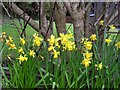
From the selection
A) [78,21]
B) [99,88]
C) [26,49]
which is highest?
[78,21]

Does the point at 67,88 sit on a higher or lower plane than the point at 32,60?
lower

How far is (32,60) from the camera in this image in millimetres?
1896

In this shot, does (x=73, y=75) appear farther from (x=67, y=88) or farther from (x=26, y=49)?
(x=26, y=49)

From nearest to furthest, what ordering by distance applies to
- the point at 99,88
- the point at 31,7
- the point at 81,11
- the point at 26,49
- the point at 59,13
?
the point at 99,88, the point at 26,49, the point at 81,11, the point at 59,13, the point at 31,7

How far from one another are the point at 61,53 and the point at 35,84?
0.27 meters

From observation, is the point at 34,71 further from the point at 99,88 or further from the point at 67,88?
the point at 99,88

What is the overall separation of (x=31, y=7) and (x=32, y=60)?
65.7 inches

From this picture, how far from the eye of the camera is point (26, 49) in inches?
79.4

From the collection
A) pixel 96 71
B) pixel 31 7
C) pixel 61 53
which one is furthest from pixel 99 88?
pixel 31 7

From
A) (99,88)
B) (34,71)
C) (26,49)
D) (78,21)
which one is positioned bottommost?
(99,88)

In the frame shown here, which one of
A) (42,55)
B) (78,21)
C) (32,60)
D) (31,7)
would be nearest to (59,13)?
(78,21)

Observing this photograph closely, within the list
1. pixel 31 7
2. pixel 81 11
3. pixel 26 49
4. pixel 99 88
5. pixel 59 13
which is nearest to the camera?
pixel 99 88

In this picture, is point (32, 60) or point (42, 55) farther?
point (42, 55)

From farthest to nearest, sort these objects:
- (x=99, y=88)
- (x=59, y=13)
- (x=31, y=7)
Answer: (x=31, y=7), (x=59, y=13), (x=99, y=88)
